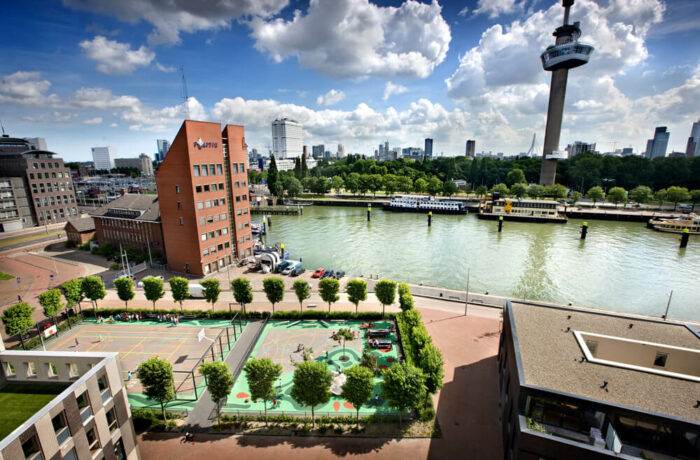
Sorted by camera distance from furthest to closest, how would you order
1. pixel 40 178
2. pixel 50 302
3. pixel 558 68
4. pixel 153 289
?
pixel 558 68 → pixel 40 178 → pixel 153 289 → pixel 50 302

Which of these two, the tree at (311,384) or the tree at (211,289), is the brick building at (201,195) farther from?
the tree at (311,384)

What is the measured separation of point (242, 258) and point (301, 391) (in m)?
37.3

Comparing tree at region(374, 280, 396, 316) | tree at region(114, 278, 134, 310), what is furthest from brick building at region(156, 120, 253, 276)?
tree at region(374, 280, 396, 316)

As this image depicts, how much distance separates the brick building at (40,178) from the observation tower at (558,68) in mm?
153044

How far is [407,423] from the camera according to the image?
2109 centimetres

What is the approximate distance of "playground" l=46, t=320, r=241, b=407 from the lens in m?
25.6

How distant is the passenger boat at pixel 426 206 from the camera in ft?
345

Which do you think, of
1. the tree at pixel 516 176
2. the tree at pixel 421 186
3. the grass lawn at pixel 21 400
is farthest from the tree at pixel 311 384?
the tree at pixel 516 176

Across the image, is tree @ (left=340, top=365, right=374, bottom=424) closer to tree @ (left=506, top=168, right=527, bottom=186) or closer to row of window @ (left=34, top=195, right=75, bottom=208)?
row of window @ (left=34, top=195, right=75, bottom=208)

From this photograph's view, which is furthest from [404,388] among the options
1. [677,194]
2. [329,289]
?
[677,194]

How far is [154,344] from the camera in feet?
99.8

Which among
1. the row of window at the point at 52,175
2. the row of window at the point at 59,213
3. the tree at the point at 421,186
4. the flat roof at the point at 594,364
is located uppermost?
the row of window at the point at 52,175

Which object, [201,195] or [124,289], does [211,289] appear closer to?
[124,289]

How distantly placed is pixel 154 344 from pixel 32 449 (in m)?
18.4
